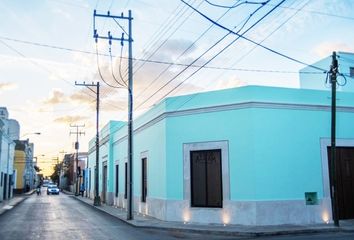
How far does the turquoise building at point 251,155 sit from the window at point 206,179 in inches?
1.8

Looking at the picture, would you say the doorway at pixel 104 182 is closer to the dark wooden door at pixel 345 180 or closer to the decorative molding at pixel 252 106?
the decorative molding at pixel 252 106

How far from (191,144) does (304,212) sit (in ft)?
19.8

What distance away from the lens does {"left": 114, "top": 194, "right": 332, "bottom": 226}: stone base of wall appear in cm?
1905

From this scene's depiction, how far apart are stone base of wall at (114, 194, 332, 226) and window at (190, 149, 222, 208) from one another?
0.41 m

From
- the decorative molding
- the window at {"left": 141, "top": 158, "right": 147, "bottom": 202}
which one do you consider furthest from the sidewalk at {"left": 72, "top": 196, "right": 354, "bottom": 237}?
the window at {"left": 141, "top": 158, "right": 147, "bottom": 202}

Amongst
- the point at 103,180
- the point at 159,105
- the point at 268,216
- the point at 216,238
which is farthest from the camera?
the point at 103,180

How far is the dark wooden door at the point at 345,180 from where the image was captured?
68.2ft

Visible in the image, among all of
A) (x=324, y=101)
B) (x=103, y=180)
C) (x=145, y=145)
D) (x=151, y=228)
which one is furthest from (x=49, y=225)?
(x=103, y=180)

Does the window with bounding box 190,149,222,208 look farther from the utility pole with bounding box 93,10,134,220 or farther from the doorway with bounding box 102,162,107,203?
the doorway with bounding box 102,162,107,203

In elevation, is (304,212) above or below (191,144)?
below

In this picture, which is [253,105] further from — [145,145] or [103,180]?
[103,180]

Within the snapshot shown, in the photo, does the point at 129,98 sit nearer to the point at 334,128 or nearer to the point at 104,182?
the point at 334,128

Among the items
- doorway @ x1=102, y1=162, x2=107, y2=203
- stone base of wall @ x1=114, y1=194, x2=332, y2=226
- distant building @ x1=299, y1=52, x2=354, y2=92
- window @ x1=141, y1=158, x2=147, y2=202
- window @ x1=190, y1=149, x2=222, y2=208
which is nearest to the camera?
stone base of wall @ x1=114, y1=194, x2=332, y2=226

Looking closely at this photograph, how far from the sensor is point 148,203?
2472cm
